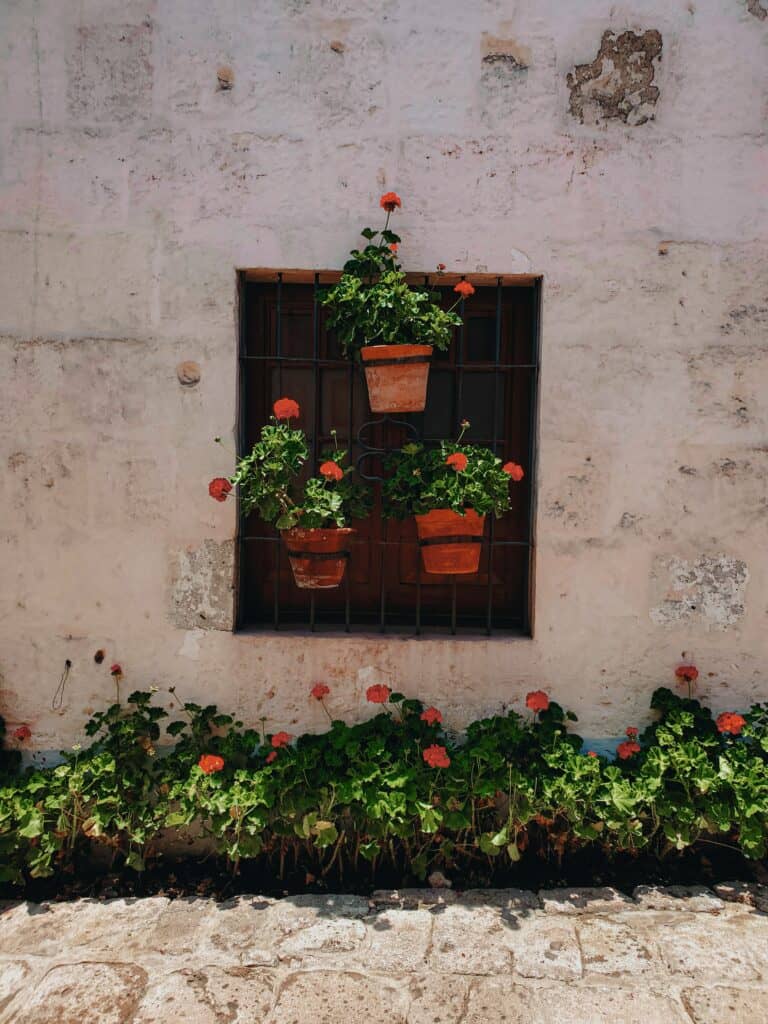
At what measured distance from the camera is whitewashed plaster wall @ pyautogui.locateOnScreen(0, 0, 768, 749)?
9.44ft

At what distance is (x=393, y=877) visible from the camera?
277 cm

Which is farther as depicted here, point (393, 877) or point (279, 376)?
point (279, 376)

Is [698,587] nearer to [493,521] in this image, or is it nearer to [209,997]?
[493,521]

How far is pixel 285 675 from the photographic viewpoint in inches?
117

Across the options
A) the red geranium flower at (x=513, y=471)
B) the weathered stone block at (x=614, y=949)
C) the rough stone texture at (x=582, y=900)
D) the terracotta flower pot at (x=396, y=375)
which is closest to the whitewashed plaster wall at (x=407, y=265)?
the red geranium flower at (x=513, y=471)

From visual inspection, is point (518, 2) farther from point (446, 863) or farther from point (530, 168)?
point (446, 863)

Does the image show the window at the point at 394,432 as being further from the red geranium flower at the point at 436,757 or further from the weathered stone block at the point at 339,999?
the weathered stone block at the point at 339,999

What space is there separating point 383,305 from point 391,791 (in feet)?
6.01

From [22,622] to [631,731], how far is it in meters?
2.57

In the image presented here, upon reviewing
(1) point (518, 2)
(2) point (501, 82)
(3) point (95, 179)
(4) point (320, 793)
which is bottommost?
(4) point (320, 793)

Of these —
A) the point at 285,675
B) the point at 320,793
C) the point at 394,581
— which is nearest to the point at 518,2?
the point at 394,581

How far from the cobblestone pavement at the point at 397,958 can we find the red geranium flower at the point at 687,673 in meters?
0.78

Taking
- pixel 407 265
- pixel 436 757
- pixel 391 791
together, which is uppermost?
pixel 407 265

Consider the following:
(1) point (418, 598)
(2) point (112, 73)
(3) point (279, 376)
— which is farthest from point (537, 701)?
A: (2) point (112, 73)
